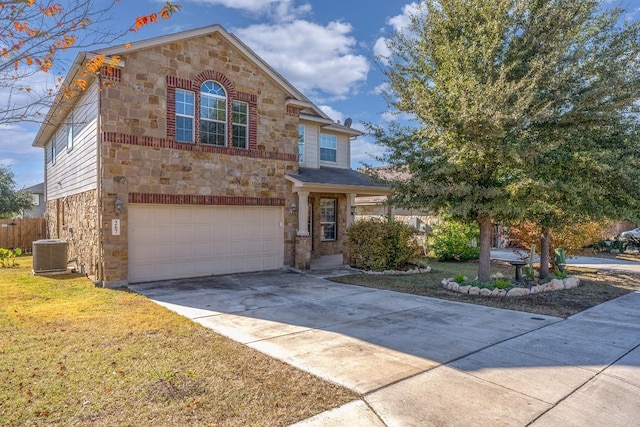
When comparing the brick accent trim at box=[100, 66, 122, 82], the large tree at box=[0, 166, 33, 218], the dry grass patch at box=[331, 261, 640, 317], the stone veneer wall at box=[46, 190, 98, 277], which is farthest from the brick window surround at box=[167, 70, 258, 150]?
the large tree at box=[0, 166, 33, 218]

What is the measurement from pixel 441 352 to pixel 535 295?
18.0 ft

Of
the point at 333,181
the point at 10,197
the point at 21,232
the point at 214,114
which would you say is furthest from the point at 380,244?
the point at 10,197

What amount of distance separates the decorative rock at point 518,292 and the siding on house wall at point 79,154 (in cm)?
998

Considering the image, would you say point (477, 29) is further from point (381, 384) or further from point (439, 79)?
Result: point (381, 384)

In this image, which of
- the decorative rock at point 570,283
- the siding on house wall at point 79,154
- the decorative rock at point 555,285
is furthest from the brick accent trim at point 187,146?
the decorative rock at point 570,283

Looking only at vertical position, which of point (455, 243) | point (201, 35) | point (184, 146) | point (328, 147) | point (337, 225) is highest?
point (201, 35)

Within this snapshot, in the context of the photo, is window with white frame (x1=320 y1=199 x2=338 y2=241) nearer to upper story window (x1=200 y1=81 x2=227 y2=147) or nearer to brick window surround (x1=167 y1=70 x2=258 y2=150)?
brick window surround (x1=167 y1=70 x2=258 y2=150)

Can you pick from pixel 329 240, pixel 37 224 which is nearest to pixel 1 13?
pixel 329 240

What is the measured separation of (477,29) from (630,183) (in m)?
5.16

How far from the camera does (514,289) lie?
976 cm

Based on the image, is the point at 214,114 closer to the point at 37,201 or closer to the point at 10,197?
the point at 10,197

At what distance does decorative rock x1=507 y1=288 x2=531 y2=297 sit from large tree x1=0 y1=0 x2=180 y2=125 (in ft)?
29.6

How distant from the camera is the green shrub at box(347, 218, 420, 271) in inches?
538

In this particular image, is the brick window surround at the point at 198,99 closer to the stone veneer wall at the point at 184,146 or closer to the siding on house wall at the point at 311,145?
the stone veneer wall at the point at 184,146
